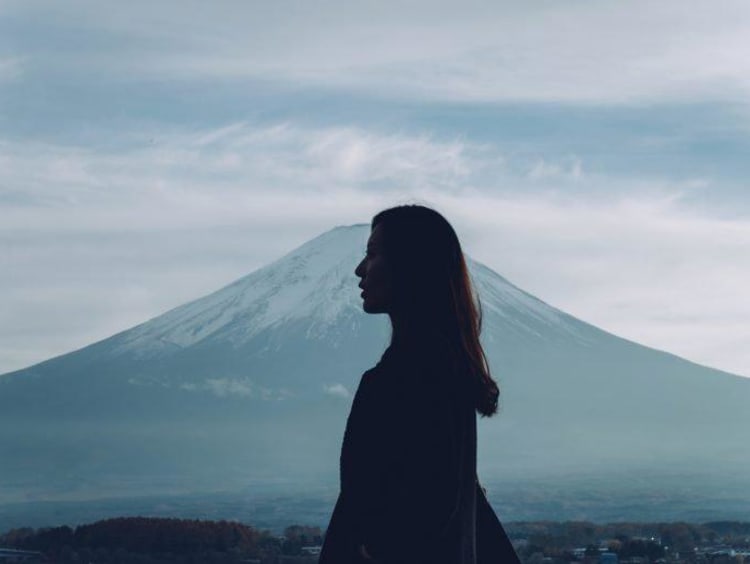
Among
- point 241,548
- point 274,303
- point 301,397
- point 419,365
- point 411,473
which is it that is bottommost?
point 411,473

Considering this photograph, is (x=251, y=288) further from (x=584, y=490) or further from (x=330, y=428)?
(x=584, y=490)

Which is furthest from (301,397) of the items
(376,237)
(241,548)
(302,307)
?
(376,237)

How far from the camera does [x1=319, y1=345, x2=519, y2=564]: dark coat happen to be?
358cm

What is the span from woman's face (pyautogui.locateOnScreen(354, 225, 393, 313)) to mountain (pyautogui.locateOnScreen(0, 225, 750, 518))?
423 feet

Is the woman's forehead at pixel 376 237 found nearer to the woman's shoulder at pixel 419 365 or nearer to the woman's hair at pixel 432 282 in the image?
the woman's hair at pixel 432 282

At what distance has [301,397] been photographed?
5969 inches

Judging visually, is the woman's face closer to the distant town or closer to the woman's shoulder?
the woman's shoulder

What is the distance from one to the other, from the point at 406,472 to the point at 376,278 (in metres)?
0.39

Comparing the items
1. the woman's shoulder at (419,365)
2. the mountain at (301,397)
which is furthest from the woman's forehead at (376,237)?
the mountain at (301,397)

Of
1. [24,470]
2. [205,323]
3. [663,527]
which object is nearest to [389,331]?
[663,527]

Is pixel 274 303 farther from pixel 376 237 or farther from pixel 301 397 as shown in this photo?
pixel 376 237

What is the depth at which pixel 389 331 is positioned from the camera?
3805 millimetres

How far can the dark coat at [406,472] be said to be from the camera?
141 inches

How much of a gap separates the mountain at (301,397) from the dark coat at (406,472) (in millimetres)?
129112
